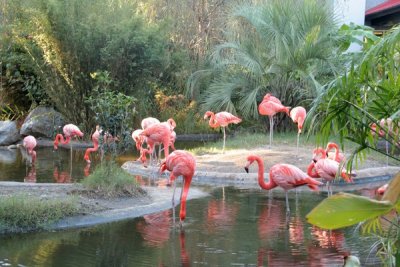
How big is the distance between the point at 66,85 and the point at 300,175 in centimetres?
1071

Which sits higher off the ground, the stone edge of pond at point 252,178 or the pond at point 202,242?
the stone edge of pond at point 252,178

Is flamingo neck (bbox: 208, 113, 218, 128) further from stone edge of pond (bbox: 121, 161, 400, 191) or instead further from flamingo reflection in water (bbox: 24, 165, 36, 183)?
flamingo reflection in water (bbox: 24, 165, 36, 183)

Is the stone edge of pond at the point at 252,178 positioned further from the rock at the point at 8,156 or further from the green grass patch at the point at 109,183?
the rock at the point at 8,156

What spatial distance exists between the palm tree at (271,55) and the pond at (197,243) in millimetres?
8337

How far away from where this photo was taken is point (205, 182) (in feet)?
35.9

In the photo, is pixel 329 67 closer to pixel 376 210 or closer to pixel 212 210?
pixel 212 210

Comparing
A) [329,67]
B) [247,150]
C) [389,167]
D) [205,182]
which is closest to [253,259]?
[205,182]

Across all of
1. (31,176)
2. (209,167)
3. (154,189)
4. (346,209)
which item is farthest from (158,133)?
(346,209)

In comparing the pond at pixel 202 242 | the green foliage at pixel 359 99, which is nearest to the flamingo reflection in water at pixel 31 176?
the pond at pixel 202 242

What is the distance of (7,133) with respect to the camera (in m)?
16.6

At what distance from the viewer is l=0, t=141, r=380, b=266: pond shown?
19.1 feet

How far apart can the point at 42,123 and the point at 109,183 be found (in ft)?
31.9

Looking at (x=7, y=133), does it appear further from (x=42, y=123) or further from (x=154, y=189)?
(x=154, y=189)

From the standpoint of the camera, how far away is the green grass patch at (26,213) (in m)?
6.69
